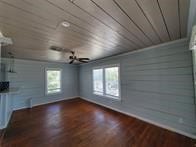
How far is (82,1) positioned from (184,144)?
329 cm

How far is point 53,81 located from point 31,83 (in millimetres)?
1137

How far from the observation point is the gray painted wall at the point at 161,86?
2.57 meters

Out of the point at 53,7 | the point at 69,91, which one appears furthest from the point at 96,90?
the point at 53,7

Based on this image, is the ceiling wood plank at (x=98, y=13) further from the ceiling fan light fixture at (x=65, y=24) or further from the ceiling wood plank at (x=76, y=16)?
the ceiling fan light fixture at (x=65, y=24)

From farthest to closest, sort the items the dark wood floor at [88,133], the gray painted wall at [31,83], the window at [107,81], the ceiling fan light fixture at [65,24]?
the gray painted wall at [31,83] < the window at [107,81] < the dark wood floor at [88,133] < the ceiling fan light fixture at [65,24]

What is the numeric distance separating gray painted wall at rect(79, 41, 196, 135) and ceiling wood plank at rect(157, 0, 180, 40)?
917mm

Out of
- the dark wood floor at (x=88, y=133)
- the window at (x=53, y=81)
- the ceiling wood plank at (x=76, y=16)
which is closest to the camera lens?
the ceiling wood plank at (x=76, y=16)

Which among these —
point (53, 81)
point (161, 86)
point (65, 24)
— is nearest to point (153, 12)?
point (65, 24)

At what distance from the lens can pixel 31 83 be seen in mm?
5184

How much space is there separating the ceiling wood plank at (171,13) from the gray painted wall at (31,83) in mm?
5635

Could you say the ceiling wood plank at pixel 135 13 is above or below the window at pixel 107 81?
above

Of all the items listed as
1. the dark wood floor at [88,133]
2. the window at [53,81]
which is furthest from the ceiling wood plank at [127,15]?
the window at [53,81]

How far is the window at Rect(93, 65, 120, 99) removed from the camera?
4.51 m

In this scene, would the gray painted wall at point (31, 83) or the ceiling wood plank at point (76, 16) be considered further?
the gray painted wall at point (31, 83)
